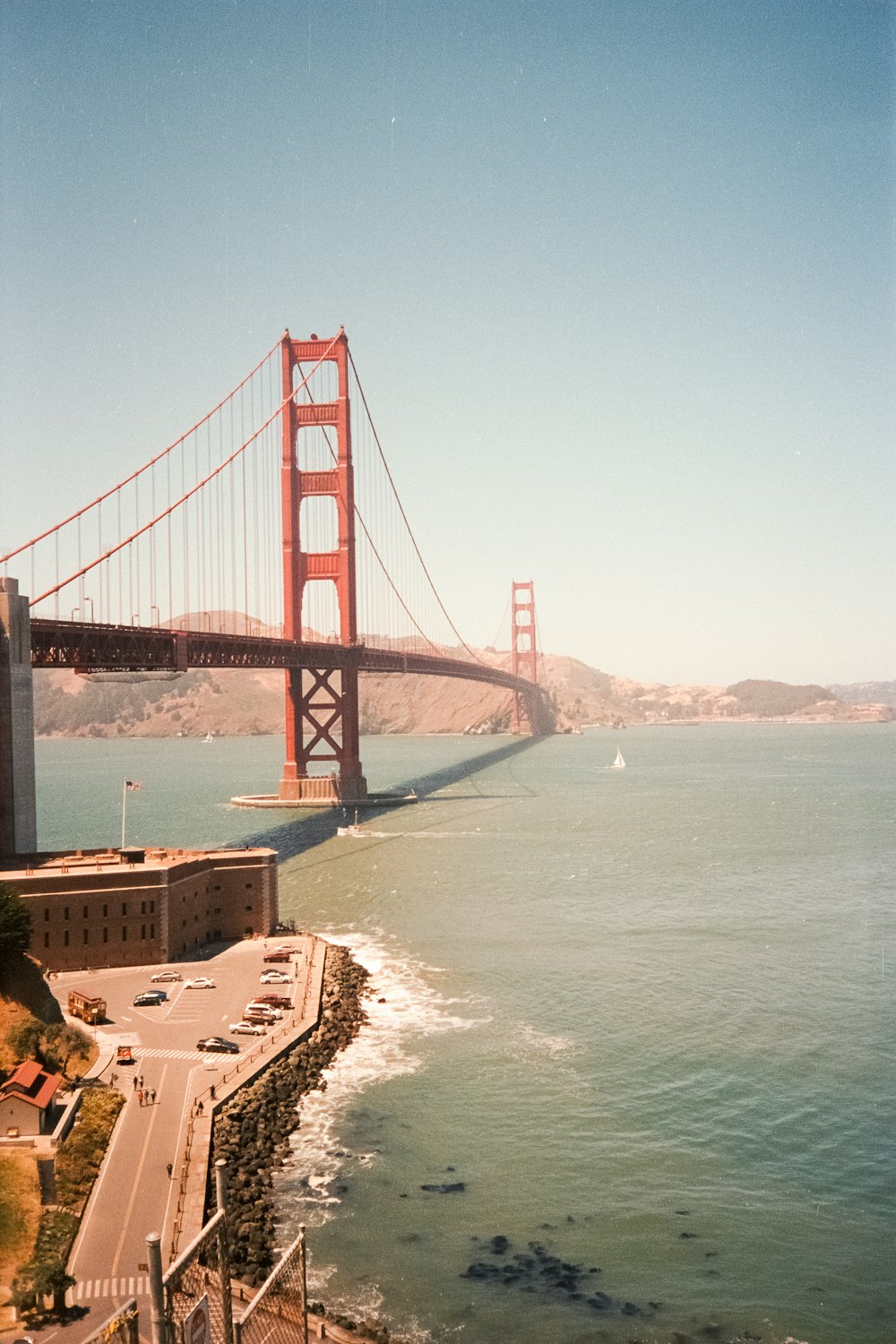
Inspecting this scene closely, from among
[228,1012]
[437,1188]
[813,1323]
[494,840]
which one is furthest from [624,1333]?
[494,840]

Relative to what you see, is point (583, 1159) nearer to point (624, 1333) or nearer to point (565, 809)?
point (624, 1333)

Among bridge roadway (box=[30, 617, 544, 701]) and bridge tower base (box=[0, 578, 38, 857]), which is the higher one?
bridge roadway (box=[30, 617, 544, 701])

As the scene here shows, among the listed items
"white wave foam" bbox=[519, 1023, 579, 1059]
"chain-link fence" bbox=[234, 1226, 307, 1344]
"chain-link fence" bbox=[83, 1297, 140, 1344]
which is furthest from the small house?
"white wave foam" bbox=[519, 1023, 579, 1059]

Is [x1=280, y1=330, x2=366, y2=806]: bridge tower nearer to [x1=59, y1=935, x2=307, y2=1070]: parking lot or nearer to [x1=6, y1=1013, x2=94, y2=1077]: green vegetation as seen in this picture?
[x1=59, y1=935, x2=307, y2=1070]: parking lot

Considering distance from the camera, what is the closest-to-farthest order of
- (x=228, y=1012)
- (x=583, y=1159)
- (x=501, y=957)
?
(x=583, y=1159)
(x=228, y=1012)
(x=501, y=957)

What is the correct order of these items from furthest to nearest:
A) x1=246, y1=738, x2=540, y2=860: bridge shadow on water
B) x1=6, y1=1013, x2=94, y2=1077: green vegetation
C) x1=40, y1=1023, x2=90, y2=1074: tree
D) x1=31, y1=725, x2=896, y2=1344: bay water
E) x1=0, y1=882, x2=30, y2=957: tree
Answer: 1. x1=246, y1=738, x2=540, y2=860: bridge shadow on water
2. x1=0, y1=882, x2=30, y2=957: tree
3. x1=40, y1=1023, x2=90, y2=1074: tree
4. x1=6, y1=1013, x2=94, y2=1077: green vegetation
5. x1=31, y1=725, x2=896, y2=1344: bay water

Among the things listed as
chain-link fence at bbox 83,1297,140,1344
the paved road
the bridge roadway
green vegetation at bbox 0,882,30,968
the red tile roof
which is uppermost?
the bridge roadway

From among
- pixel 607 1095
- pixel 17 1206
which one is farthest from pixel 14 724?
pixel 607 1095
